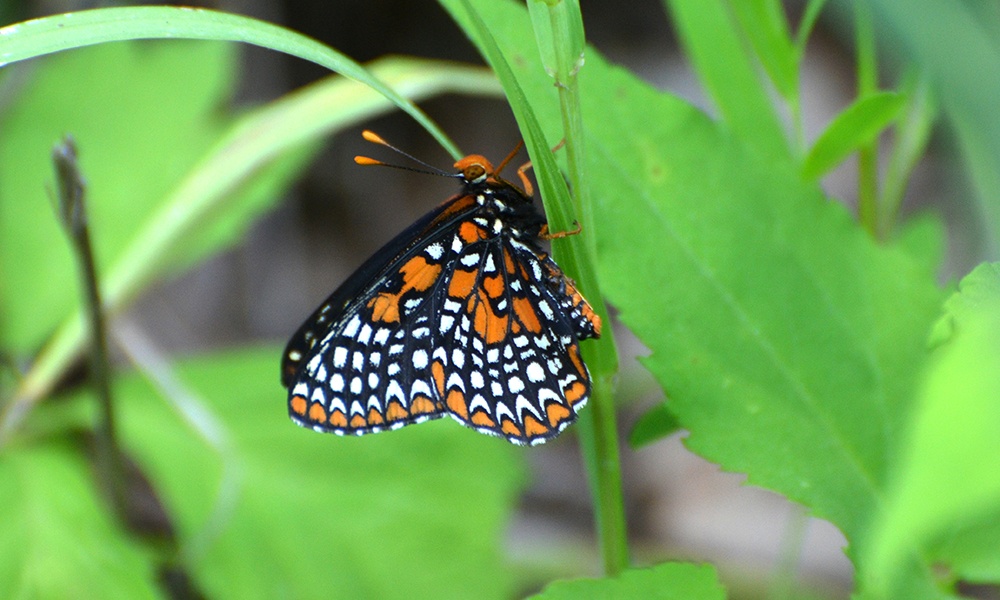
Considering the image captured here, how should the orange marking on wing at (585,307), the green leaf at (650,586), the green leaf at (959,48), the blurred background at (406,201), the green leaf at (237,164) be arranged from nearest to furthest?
the green leaf at (959,48)
the green leaf at (650,586)
the orange marking on wing at (585,307)
the green leaf at (237,164)
the blurred background at (406,201)

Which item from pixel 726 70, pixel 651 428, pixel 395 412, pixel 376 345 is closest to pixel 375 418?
pixel 395 412

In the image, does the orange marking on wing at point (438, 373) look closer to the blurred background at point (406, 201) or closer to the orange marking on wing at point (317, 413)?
the orange marking on wing at point (317, 413)

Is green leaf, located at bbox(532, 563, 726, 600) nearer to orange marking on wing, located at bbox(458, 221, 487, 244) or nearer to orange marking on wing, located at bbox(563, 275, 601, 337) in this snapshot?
orange marking on wing, located at bbox(563, 275, 601, 337)

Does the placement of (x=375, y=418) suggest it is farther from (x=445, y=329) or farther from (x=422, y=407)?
(x=445, y=329)

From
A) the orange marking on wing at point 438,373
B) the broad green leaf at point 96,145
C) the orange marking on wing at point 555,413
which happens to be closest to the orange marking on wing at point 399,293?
the orange marking on wing at point 438,373

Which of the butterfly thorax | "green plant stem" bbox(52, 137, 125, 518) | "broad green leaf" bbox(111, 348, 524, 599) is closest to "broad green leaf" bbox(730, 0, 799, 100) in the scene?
the butterfly thorax

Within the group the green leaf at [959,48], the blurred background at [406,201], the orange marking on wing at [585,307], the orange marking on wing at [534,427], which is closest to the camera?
the green leaf at [959,48]
